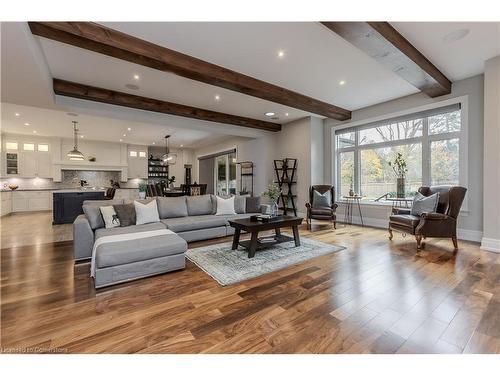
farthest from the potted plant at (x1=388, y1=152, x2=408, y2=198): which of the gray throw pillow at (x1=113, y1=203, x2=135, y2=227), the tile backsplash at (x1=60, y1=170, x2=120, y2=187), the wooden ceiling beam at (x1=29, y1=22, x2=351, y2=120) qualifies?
the tile backsplash at (x1=60, y1=170, x2=120, y2=187)

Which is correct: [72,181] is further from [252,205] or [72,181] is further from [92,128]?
[252,205]

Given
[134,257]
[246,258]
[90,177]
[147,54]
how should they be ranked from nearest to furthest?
[134,257] < [147,54] < [246,258] < [90,177]

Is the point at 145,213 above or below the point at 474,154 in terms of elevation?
below

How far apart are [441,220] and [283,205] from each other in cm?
380

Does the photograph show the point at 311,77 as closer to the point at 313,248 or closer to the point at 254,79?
the point at 254,79

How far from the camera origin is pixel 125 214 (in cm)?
353

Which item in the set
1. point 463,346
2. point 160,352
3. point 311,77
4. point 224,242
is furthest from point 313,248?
point 311,77

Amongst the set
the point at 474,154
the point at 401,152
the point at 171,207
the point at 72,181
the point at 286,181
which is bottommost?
the point at 171,207

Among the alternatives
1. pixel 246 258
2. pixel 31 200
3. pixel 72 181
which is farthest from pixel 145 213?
pixel 72 181

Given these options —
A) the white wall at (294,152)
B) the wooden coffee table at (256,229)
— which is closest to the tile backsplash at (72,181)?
the white wall at (294,152)

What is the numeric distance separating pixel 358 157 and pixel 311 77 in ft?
9.33

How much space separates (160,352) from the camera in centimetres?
144

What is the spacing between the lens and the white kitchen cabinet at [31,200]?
7.68 metres

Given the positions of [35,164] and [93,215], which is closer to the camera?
[93,215]
